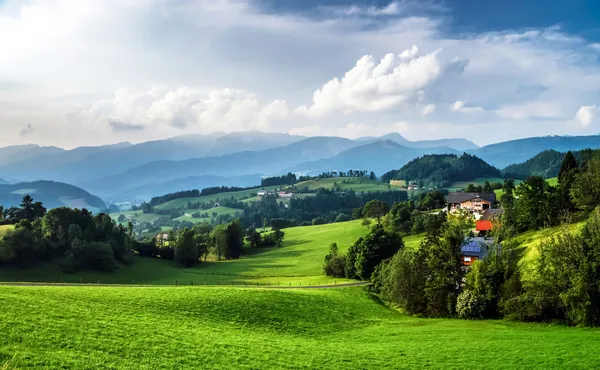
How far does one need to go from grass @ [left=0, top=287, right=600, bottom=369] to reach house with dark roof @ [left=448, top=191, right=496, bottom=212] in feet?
284

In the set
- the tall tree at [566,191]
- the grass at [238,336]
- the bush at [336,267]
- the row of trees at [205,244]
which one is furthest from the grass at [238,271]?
the tall tree at [566,191]

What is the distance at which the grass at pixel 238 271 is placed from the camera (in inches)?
2958

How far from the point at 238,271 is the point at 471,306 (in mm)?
56917

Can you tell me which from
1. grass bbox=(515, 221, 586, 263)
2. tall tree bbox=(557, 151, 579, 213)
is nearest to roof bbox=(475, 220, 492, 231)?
tall tree bbox=(557, 151, 579, 213)

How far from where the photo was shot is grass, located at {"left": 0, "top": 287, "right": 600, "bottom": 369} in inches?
839

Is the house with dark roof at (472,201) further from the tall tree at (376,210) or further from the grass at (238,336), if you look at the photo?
the grass at (238,336)

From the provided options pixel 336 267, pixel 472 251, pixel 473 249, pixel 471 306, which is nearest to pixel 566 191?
pixel 473 249

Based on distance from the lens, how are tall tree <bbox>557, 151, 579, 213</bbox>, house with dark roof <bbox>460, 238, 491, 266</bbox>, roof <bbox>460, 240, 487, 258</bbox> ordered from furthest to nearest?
tall tree <bbox>557, 151, 579, 213</bbox>, roof <bbox>460, 240, 487, 258</bbox>, house with dark roof <bbox>460, 238, 491, 266</bbox>

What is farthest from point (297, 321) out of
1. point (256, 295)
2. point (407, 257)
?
point (407, 257)

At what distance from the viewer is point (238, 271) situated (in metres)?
91.6

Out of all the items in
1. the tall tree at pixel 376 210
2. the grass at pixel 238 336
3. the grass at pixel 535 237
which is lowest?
the grass at pixel 238 336

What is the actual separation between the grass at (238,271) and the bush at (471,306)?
84.9 feet

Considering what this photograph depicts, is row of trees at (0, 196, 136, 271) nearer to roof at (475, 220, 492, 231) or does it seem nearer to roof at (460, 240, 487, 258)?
roof at (460, 240, 487, 258)

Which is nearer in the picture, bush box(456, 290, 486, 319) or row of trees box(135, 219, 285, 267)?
bush box(456, 290, 486, 319)
